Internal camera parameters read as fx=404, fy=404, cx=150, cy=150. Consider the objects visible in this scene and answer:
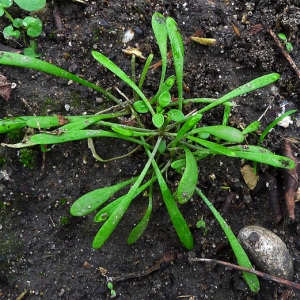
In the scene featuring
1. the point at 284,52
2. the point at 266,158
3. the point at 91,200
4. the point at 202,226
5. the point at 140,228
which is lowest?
the point at 202,226

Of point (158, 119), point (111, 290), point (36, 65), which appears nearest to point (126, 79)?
point (158, 119)

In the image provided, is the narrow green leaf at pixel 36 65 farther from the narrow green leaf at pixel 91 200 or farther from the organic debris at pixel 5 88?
the narrow green leaf at pixel 91 200

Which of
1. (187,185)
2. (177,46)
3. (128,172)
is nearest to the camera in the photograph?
(187,185)

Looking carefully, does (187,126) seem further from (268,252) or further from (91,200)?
(268,252)

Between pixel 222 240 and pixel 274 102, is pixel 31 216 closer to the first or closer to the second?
pixel 222 240

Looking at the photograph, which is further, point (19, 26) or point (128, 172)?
point (19, 26)
